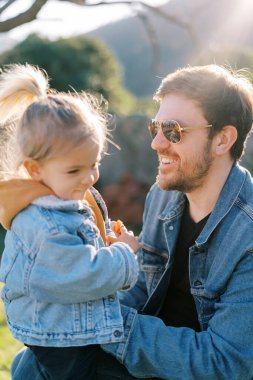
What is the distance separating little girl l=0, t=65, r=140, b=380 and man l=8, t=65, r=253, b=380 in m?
0.27

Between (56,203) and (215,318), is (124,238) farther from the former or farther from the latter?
(215,318)

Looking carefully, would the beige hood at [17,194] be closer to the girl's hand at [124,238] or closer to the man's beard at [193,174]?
the girl's hand at [124,238]

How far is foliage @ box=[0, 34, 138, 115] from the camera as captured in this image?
13.9 meters

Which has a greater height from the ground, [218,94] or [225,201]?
[218,94]

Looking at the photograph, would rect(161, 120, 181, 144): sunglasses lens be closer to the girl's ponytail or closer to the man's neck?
the man's neck

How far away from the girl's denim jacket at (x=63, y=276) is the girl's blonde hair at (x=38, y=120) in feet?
0.70

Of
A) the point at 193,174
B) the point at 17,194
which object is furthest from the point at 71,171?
the point at 193,174

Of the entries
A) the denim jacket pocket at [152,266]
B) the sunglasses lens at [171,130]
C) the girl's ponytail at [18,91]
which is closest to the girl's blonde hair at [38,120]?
the girl's ponytail at [18,91]

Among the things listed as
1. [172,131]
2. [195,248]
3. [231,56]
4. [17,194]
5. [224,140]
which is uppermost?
[17,194]

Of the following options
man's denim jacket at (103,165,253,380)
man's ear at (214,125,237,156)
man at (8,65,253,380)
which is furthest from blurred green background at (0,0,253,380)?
man's denim jacket at (103,165,253,380)

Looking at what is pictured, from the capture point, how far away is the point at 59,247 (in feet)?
8.04

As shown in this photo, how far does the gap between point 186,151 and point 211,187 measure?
23cm

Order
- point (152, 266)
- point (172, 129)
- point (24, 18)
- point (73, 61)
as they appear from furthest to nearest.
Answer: point (73, 61) → point (24, 18) → point (152, 266) → point (172, 129)

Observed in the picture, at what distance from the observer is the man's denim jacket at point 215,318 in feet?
9.24
